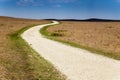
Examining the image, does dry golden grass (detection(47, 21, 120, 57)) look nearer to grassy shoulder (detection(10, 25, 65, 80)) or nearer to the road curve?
the road curve

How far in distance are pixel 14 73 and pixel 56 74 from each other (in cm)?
264

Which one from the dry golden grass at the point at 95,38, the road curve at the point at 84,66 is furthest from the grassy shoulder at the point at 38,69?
the dry golden grass at the point at 95,38

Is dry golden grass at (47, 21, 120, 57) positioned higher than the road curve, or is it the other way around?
the road curve

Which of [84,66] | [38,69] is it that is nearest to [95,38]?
[84,66]

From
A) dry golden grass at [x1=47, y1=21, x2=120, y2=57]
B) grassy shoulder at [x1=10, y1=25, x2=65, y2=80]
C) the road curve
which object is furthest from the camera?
dry golden grass at [x1=47, y1=21, x2=120, y2=57]

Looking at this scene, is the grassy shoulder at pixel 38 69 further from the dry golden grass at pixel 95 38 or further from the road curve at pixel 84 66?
the dry golden grass at pixel 95 38

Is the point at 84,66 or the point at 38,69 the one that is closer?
the point at 38,69

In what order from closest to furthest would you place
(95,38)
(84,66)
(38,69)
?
(38,69), (84,66), (95,38)

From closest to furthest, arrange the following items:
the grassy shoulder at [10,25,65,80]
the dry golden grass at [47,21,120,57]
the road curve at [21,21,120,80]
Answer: the road curve at [21,21,120,80], the grassy shoulder at [10,25,65,80], the dry golden grass at [47,21,120,57]

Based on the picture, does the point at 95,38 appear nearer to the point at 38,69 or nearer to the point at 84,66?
the point at 84,66

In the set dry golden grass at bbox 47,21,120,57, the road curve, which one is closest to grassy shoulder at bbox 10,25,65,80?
the road curve

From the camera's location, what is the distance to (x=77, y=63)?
20344 millimetres

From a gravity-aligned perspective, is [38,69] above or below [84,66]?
below

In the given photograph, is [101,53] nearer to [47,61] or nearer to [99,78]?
[47,61]
